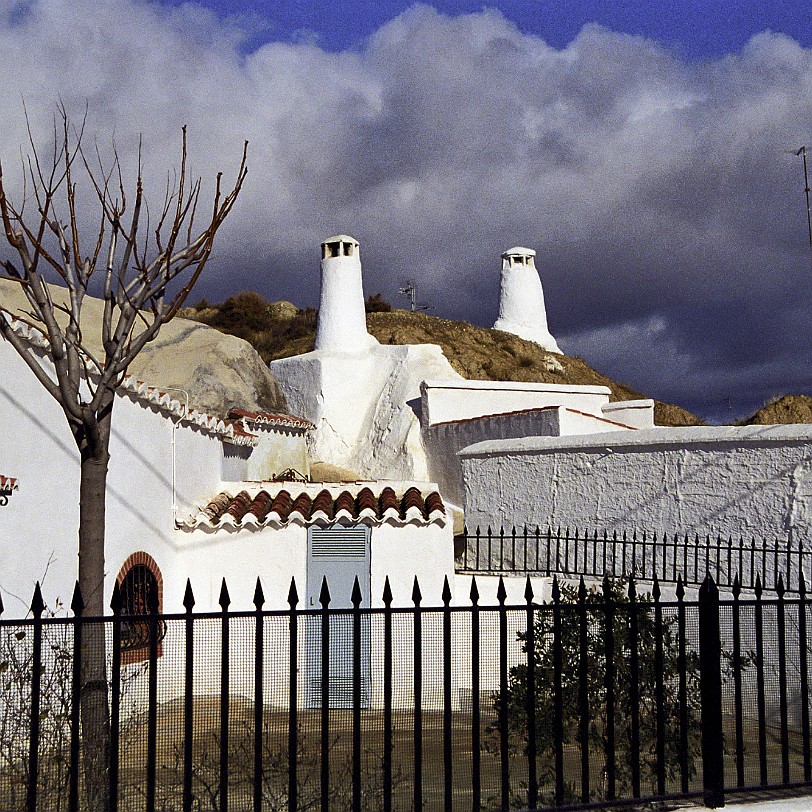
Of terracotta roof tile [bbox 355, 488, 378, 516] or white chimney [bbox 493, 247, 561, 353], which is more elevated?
white chimney [bbox 493, 247, 561, 353]

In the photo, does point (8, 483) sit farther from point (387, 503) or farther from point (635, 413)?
point (635, 413)

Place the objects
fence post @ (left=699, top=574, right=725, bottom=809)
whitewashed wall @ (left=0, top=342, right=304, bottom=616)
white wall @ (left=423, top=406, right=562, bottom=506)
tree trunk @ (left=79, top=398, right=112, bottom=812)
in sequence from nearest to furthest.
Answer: tree trunk @ (left=79, top=398, right=112, bottom=812)
fence post @ (left=699, top=574, right=725, bottom=809)
whitewashed wall @ (left=0, top=342, right=304, bottom=616)
white wall @ (left=423, top=406, right=562, bottom=506)

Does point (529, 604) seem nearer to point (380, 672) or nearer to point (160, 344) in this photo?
point (380, 672)

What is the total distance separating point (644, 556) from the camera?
11.7 m

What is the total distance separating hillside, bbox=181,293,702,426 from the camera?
115 feet

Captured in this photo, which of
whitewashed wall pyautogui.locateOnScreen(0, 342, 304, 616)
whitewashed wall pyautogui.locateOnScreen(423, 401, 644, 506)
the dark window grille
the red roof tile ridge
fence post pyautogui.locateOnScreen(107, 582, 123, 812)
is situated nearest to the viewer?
fence post pyautogui.locateOnScreen(107, 582, 123, 812)

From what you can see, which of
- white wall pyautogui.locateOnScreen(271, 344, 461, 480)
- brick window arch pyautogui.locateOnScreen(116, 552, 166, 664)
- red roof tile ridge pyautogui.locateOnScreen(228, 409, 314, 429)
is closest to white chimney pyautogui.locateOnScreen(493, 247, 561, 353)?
white wall pyautogui.locateOnScreen(271, 344, 461, 480)

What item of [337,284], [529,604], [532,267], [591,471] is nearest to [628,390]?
[532,267]

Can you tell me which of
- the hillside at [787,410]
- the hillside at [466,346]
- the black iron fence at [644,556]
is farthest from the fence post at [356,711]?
the hillside at [787,410]

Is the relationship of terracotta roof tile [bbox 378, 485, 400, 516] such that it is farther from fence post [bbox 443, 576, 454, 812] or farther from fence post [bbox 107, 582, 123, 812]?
fence post [bbox 107, 582, 123, 812]

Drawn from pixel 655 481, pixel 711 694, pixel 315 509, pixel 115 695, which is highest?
pixel 655 481

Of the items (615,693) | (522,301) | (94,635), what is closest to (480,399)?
(522,301)

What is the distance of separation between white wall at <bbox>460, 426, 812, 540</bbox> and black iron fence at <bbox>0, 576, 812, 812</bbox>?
2.11m

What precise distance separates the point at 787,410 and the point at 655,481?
79.7 feet
